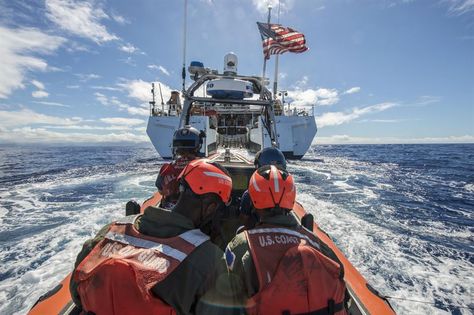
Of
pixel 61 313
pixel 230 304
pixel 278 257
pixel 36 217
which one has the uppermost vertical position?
pixel 278 257

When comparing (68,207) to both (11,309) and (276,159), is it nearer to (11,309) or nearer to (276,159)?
(11,309)

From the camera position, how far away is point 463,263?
5027mm

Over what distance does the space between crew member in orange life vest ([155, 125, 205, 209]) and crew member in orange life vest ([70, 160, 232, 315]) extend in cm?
213

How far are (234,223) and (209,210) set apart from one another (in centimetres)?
200

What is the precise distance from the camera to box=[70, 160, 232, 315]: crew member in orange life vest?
1.13 metres

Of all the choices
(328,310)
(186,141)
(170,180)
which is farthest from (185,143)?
(328,310)

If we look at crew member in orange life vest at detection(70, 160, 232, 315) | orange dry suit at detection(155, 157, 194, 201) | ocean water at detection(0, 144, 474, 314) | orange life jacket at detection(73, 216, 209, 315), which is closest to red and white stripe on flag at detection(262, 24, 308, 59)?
ocean water at detection(0, 144, 474, 314)

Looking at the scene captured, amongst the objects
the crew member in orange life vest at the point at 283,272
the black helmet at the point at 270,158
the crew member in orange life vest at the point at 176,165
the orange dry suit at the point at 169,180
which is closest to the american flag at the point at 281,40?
the crew member in orange life vest at the point at 176,165

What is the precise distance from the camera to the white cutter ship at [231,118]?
686 cm

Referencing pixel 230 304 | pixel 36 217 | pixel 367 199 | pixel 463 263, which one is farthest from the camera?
pixel 367 199

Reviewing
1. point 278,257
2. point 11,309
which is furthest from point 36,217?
point 278,257

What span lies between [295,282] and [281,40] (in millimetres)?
14754

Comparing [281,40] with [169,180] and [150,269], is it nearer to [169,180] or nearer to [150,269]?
[169,180]

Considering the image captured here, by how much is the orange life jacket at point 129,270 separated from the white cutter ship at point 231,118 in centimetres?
548
